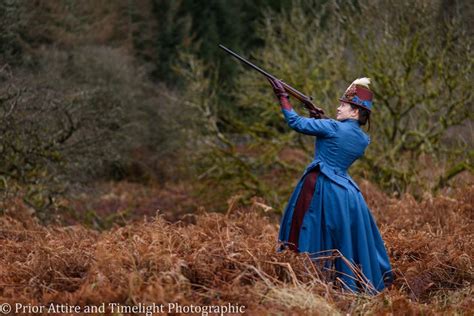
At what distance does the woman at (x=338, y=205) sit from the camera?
5.08 metres

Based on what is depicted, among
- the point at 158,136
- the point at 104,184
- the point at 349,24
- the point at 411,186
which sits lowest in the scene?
the point at 104,184

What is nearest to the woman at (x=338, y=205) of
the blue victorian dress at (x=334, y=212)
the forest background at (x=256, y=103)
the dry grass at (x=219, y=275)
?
the blue victorian dress at (x=334, y=212)

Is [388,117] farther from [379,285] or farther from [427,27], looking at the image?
[379,285]

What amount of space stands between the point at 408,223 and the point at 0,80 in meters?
6.81

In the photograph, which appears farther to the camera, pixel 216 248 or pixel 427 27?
pixel 427 27

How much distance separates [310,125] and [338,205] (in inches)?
25.2

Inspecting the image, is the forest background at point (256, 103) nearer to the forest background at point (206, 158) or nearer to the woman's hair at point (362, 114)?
the forest background at point (206, 158)

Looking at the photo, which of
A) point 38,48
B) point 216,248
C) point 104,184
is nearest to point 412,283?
point 216,248

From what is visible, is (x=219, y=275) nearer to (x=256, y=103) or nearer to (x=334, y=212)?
(x=334, y=212)

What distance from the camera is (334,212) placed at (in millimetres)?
5125

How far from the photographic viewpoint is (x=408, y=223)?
7254 mm

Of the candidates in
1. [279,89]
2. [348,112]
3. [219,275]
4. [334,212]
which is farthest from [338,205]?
[219,275]

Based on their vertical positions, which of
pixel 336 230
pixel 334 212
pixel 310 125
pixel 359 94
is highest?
pixel 359 94

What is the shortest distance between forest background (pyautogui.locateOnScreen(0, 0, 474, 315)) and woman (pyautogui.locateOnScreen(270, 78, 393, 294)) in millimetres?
282
